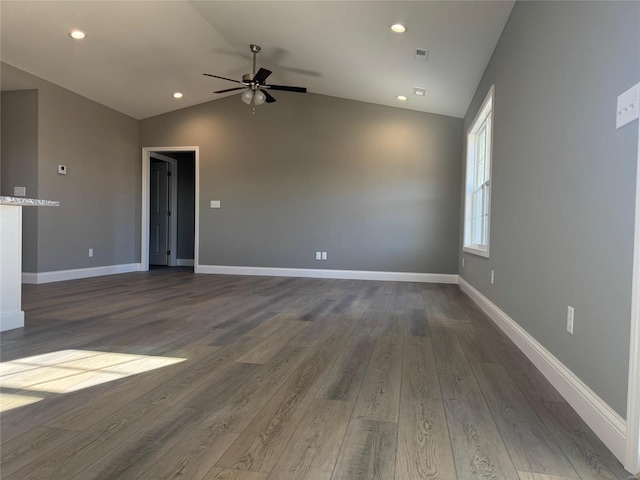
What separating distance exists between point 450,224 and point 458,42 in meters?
2.91

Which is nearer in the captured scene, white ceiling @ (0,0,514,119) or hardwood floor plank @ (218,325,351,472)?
hardwood floor plank @ (218,325,351,472)

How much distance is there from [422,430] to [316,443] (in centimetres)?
39

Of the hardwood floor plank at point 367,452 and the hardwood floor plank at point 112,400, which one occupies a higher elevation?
the hardwood floor plank at point 367,452

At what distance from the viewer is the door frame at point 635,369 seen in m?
1.18

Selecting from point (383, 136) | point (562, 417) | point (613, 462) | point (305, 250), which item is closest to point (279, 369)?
point (562, 417)

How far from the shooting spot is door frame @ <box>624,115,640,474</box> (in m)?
1.18

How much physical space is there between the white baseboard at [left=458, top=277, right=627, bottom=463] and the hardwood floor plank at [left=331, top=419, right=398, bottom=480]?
691 mm

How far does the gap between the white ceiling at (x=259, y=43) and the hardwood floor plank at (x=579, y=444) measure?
9.13ft

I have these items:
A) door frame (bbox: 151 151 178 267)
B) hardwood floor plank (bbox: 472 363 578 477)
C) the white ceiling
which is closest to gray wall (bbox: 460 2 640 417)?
hardwood floor plank (bbox: 472 363 578 477)

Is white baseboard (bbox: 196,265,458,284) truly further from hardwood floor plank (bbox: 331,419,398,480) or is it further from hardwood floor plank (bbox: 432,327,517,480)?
hardwood floor plank (bbox: 331,419,398,480)

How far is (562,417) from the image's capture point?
5.17 ft

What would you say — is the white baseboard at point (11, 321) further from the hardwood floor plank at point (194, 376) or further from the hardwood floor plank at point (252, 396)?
the hardwood floor plank at point (252, 396)

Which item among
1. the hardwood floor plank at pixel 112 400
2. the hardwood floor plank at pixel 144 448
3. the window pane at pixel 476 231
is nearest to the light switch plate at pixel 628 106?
the hardwood floor plank at pixel 144 448

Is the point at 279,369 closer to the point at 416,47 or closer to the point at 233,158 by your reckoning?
the point at 416,47
